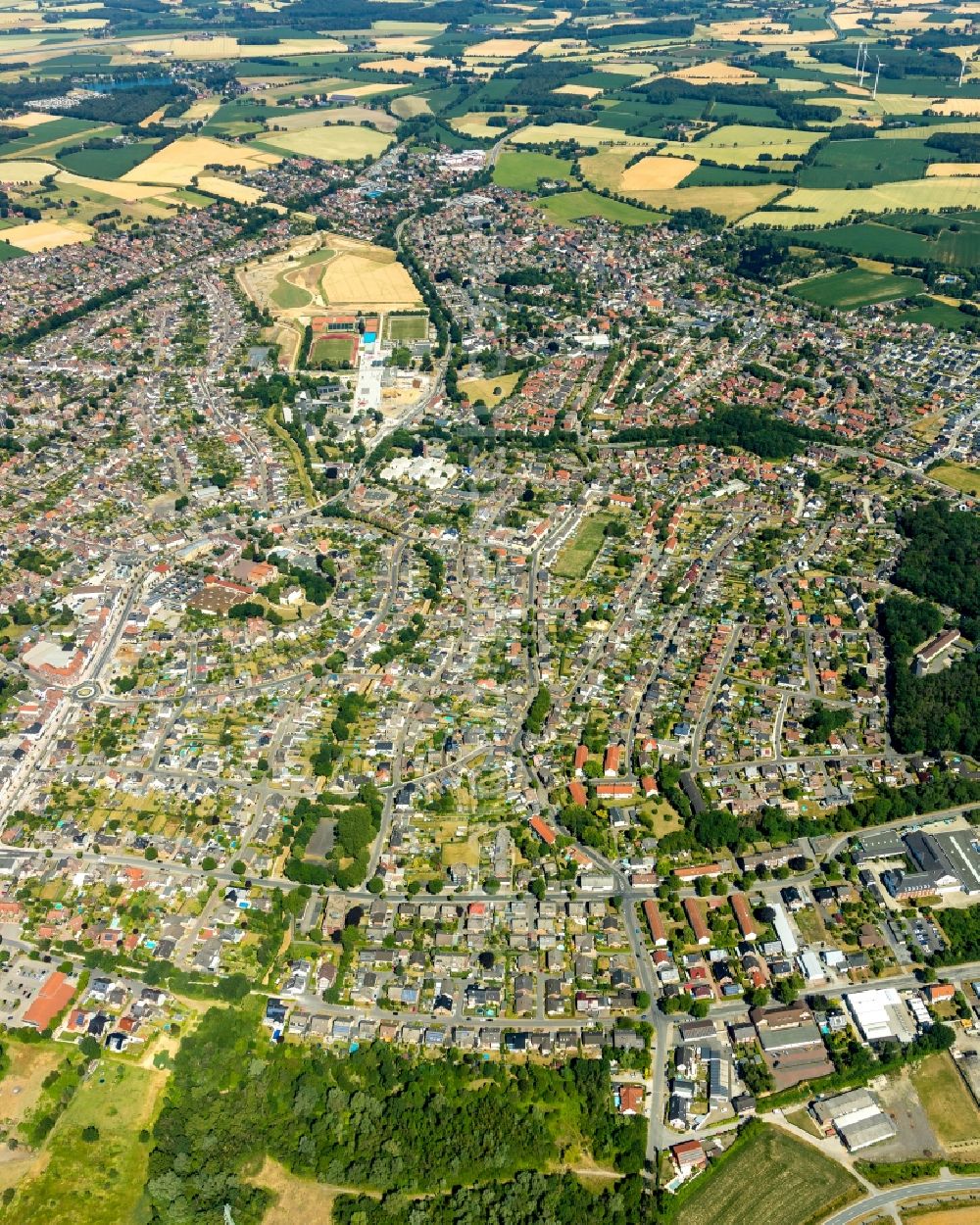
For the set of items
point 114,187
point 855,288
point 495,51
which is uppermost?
point 495,51

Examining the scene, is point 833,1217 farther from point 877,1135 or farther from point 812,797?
point 812,797

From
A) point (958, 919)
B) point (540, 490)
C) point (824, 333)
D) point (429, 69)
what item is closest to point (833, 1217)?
point (958, 919)

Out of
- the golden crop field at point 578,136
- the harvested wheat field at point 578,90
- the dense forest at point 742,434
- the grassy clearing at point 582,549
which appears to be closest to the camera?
the grassy clearing at point 582,549

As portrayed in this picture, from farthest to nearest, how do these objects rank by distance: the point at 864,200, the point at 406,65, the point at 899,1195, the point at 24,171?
the point at 406,65
the point at 24,171
the point at 864,200
the point at 899,1195

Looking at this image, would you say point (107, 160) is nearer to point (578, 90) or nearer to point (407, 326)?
point (407, 326)

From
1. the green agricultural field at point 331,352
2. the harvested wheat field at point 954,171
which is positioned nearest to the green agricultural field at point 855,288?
the harvested wheat field at point 954,171

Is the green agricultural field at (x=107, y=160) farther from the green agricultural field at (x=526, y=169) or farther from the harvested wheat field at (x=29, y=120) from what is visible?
the green agricultural field at (x=526, y=169)

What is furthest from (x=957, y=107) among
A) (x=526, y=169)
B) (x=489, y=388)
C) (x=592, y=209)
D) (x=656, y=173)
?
(x=489, y=388)
